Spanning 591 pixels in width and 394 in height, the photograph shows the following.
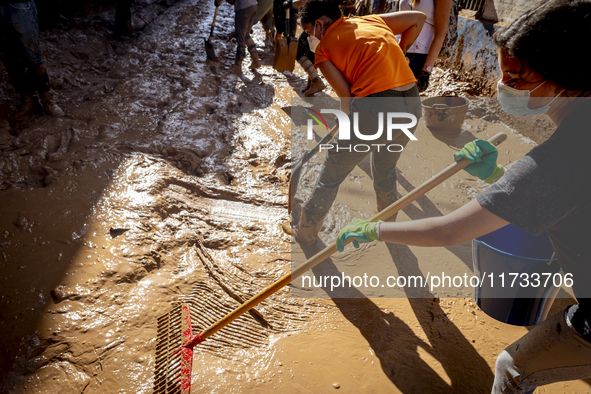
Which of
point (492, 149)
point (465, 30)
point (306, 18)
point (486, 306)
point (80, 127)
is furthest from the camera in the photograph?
point (465, 30)

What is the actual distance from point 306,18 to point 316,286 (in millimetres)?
1834

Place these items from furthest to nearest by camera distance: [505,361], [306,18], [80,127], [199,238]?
[80,127]
[199,238]
[306,18]
[505,361]

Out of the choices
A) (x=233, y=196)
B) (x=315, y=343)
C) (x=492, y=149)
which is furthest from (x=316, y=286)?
(x=492, y=149)

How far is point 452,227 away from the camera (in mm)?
1126

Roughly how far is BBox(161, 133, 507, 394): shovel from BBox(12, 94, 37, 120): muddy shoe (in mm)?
3156

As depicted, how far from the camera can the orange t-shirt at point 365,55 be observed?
2109mm

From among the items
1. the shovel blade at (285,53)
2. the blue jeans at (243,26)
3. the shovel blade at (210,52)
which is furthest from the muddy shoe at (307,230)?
the shovel blade at (210,52)

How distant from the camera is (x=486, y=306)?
179 cm

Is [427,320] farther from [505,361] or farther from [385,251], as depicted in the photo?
[505,361]

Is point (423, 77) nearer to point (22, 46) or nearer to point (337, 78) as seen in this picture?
point (337, 78)

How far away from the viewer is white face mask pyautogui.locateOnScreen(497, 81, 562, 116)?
116 cm

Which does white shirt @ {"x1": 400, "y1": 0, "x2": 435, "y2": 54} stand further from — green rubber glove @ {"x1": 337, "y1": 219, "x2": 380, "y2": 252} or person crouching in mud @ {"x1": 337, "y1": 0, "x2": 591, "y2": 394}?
green rubber glove @ {"x1": 337, "y1": 219, "x2": 380, "y2": 252}

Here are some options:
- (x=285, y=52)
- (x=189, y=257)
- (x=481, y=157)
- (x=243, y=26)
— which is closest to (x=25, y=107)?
(x=189, y=257)

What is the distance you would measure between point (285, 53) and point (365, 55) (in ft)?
11.1
